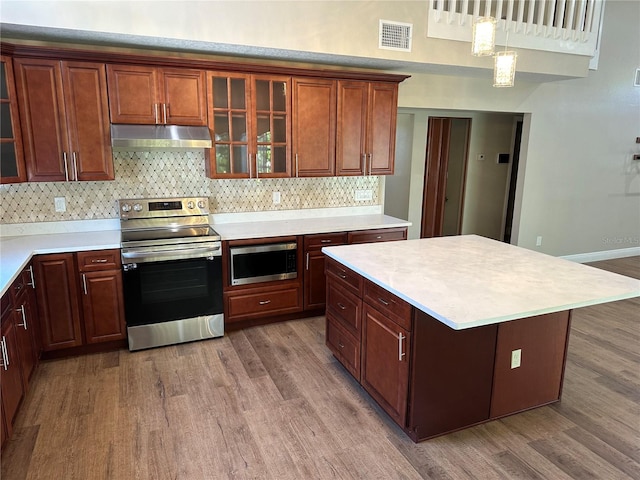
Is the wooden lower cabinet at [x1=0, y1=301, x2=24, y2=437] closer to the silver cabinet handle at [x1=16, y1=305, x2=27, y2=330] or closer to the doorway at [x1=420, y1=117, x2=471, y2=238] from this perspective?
the silver cabinet handle at [x1=16, y1=305, x2=27, y2=330]

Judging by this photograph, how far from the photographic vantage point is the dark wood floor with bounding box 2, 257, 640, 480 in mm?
2146

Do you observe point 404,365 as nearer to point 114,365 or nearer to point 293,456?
point 293,456

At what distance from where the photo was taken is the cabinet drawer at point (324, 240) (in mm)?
3830

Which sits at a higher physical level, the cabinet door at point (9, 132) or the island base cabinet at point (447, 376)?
the cabinet door at point (9, 132)

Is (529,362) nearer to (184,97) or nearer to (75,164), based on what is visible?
(184,97)

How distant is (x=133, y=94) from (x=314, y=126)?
1.51 metres

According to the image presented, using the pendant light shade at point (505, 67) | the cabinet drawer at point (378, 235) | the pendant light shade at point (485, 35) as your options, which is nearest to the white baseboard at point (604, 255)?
the cabinet drawer at point (378, 235)

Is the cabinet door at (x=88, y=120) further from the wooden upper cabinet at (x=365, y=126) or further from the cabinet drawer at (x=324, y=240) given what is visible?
the wooden upper cabinet at (x=365, y=126)

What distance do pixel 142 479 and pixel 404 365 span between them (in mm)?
1394

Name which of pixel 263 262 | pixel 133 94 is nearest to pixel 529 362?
pixel 263 262

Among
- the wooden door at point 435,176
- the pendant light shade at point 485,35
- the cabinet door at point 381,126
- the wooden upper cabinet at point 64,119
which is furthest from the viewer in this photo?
the wooden door at point 435,176

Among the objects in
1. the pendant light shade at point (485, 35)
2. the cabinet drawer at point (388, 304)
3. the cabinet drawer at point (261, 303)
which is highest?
the pendant light shade at point (485, 35)

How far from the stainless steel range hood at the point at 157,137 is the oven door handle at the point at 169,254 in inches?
30.9

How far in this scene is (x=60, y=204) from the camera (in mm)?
3516
